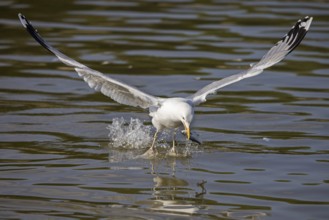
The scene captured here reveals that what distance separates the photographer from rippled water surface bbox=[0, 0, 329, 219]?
8.80m

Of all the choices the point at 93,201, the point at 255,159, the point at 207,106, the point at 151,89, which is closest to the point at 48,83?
the point at 151,89

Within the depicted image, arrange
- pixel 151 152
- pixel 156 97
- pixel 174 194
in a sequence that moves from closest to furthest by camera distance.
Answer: pixel 174 194 → pixel 151 152 → pixel 156 97

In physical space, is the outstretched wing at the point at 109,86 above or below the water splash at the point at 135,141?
above

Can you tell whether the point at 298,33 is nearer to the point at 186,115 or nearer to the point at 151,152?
the point at 186,115

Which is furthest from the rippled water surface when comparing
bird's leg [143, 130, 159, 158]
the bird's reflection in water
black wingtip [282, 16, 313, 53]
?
black wingtip [282, 16, 313, 53]

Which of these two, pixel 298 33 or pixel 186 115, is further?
pixel 298 33

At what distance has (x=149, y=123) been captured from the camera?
1252 centimetres

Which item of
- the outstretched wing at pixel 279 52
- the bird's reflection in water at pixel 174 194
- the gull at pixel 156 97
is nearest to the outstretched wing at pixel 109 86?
the gull at pixel 156 97

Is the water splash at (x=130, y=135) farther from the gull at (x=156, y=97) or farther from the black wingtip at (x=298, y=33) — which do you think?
the black wingtip at (x=298, y=33)

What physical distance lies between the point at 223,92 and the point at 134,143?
3.22 metres

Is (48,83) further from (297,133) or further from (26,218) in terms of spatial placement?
(26,218)

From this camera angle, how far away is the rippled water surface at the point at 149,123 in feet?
28.9

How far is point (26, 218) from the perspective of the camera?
26.8 feet

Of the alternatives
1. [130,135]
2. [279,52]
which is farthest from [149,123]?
[279,52]
